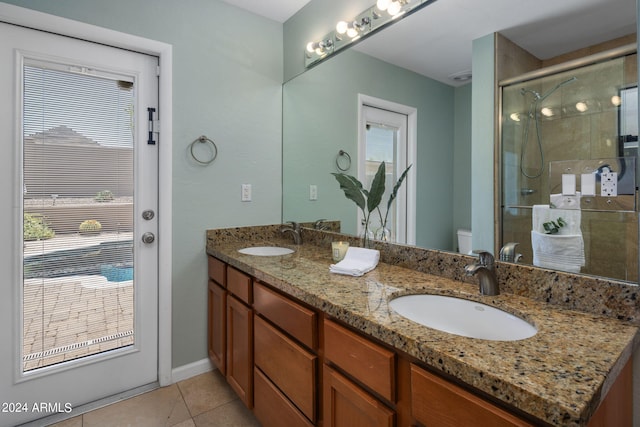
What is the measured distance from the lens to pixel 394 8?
4.98 ft

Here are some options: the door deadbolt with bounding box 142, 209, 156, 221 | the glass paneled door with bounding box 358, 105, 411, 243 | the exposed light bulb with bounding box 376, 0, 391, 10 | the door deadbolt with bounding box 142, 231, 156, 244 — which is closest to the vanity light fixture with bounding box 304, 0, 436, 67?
the exposed light bulb with bounding box 376, 0, 391, 10

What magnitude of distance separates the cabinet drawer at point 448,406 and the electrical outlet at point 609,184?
73 cm

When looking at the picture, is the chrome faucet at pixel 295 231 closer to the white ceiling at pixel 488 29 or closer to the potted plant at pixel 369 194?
the potted plant at pixel 369 194

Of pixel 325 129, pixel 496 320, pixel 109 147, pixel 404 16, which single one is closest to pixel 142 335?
pixel 109 147

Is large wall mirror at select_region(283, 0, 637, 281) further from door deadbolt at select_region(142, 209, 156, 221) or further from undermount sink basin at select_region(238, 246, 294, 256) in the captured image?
door deadbolt at select_region(142, 209, 156, 221)

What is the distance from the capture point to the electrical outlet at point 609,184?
906mm

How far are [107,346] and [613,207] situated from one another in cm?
237

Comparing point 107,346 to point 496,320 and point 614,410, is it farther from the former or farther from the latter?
point 614,410

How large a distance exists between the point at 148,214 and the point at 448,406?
5.92 feet

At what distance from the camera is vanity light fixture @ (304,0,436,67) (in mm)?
1479

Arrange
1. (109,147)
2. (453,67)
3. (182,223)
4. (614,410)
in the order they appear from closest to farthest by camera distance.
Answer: (614,410) → (453,67) → (109,147) → (182,223)

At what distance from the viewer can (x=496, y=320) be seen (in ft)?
3.18

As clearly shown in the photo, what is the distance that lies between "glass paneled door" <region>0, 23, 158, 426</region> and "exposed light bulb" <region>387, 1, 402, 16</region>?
1376 millimetres

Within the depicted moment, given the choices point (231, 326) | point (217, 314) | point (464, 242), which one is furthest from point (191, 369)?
point (464, 242)
